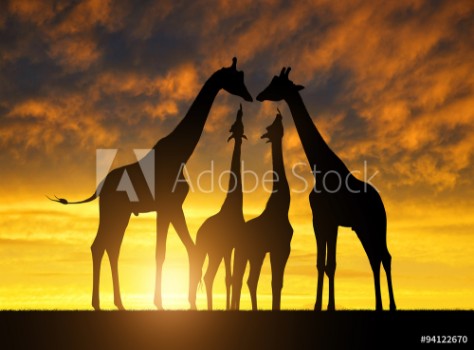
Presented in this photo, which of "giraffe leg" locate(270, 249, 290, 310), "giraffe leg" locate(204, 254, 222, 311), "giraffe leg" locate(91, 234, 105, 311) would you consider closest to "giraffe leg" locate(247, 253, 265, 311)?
"giraffe leg" locate(270, 249, 290, 310)

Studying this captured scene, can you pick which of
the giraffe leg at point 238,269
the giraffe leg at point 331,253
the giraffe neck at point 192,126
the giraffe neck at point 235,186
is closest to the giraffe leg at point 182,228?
the giraffe neck at point 192,126

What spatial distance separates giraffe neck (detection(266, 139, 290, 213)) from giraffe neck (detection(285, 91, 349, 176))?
1641 millimetres

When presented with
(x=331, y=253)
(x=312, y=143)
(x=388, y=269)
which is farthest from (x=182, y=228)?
(x=388, y=269)

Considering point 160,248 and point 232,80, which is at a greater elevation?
point 232,80

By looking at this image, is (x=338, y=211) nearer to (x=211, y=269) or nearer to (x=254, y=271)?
(x=254, y=271)

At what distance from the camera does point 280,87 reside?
18312mm

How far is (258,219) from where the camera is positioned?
1952 cm

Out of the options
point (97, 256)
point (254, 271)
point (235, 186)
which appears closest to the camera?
point (97, 256)

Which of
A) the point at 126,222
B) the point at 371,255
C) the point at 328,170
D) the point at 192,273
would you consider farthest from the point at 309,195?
the point at 126,222

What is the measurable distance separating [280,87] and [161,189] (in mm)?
3711

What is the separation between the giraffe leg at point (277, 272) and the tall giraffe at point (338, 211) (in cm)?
174

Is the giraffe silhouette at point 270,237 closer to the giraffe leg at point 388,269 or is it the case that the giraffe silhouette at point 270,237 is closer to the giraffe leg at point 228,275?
the giraffe leg at point 228,275

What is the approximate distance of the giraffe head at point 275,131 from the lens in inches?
774

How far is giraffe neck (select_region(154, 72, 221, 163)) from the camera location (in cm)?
1764
